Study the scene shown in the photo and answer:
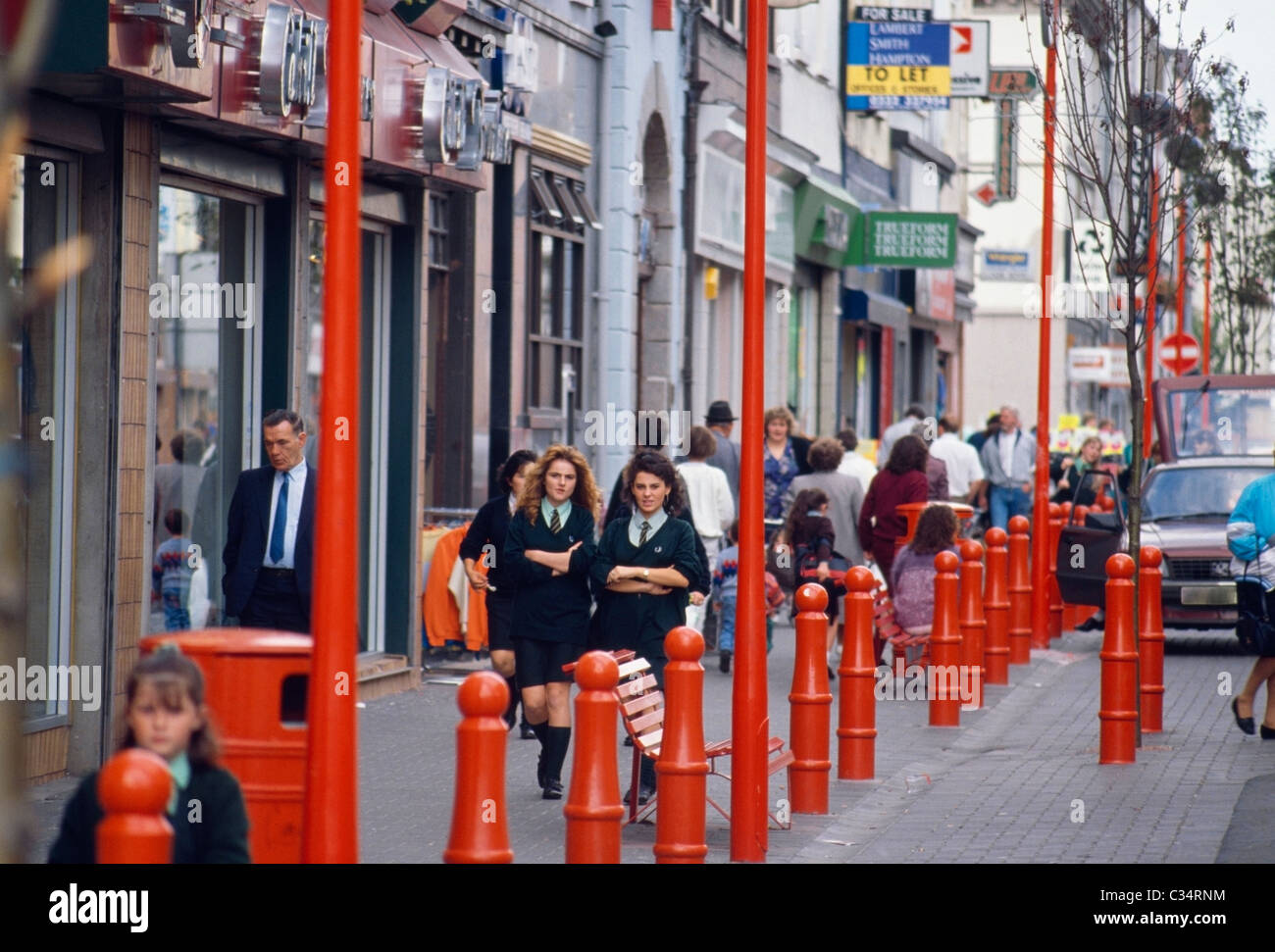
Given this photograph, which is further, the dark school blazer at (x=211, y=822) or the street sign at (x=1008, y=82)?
the street sign at (x=1008, y=82)

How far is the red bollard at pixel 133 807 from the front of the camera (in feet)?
13.0

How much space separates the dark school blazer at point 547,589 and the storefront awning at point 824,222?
1949 cm

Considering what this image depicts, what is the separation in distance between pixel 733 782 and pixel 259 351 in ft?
19.1

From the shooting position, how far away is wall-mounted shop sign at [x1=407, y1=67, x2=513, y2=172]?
13.6 metres

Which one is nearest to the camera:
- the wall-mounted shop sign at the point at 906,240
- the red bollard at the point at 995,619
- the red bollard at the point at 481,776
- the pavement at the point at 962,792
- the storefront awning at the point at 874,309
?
the red bollard at the point at 481,776

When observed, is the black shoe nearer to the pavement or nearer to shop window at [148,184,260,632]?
the pavement

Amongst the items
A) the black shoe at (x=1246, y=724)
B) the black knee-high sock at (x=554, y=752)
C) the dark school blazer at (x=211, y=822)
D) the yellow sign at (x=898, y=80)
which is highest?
the yellow sign at (x=898, y=80)

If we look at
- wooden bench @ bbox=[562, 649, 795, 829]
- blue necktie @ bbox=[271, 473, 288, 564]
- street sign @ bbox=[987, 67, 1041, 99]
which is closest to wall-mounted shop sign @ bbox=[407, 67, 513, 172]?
blue necktie @ bbox=[271, 473, 288, 564]

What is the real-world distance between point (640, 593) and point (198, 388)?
12.0 ft

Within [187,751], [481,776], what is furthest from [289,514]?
[187,751]

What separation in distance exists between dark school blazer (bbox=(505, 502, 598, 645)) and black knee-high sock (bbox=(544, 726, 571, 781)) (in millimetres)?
443
